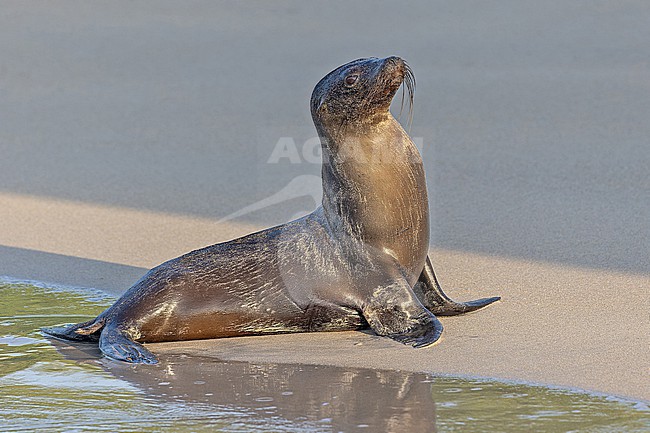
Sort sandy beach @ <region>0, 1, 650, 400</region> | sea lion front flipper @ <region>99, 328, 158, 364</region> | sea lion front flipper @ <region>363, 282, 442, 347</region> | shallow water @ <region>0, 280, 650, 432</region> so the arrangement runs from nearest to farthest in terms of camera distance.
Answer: shallow water @ <region>0, 280, 650, 432</region>, sea lion front flipper @ <region>99, 328, 158, 364</region>, sea lion front flipper @ <region>363, 282, 442, 347</region>, sandy beach @ <region>0, 1, 650, 400</region>

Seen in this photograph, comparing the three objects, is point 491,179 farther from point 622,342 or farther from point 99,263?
point 622,342

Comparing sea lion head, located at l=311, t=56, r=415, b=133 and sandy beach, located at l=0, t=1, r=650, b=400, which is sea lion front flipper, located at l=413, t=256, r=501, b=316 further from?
sea lion head, located at l=311, t=56, r=415, b=133

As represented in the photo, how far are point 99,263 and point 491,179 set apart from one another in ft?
8.24

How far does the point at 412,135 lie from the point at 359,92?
4503 millimetres

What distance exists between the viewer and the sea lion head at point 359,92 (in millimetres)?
4695

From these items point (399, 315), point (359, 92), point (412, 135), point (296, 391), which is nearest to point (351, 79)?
point (359, 92)

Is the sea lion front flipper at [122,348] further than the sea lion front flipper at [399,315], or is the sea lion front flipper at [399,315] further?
the sea lion front flipper at [399,315]

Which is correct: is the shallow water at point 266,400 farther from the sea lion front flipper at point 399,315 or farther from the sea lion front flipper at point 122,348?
the sea lion front flipper at point 399,315

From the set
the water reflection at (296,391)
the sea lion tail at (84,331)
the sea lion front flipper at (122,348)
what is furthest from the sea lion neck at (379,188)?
the sea lion tail at (84,331)

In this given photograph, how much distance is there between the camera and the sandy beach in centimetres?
473

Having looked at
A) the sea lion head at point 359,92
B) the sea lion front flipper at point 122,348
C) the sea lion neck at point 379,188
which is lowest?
the sea lion front flipper at point 122,348

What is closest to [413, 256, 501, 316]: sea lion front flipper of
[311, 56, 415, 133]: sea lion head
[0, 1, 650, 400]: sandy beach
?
[0, 1, 650, 400]: sandy beach

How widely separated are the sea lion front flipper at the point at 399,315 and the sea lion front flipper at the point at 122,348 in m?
0.77

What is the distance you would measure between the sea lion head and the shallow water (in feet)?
3.12
